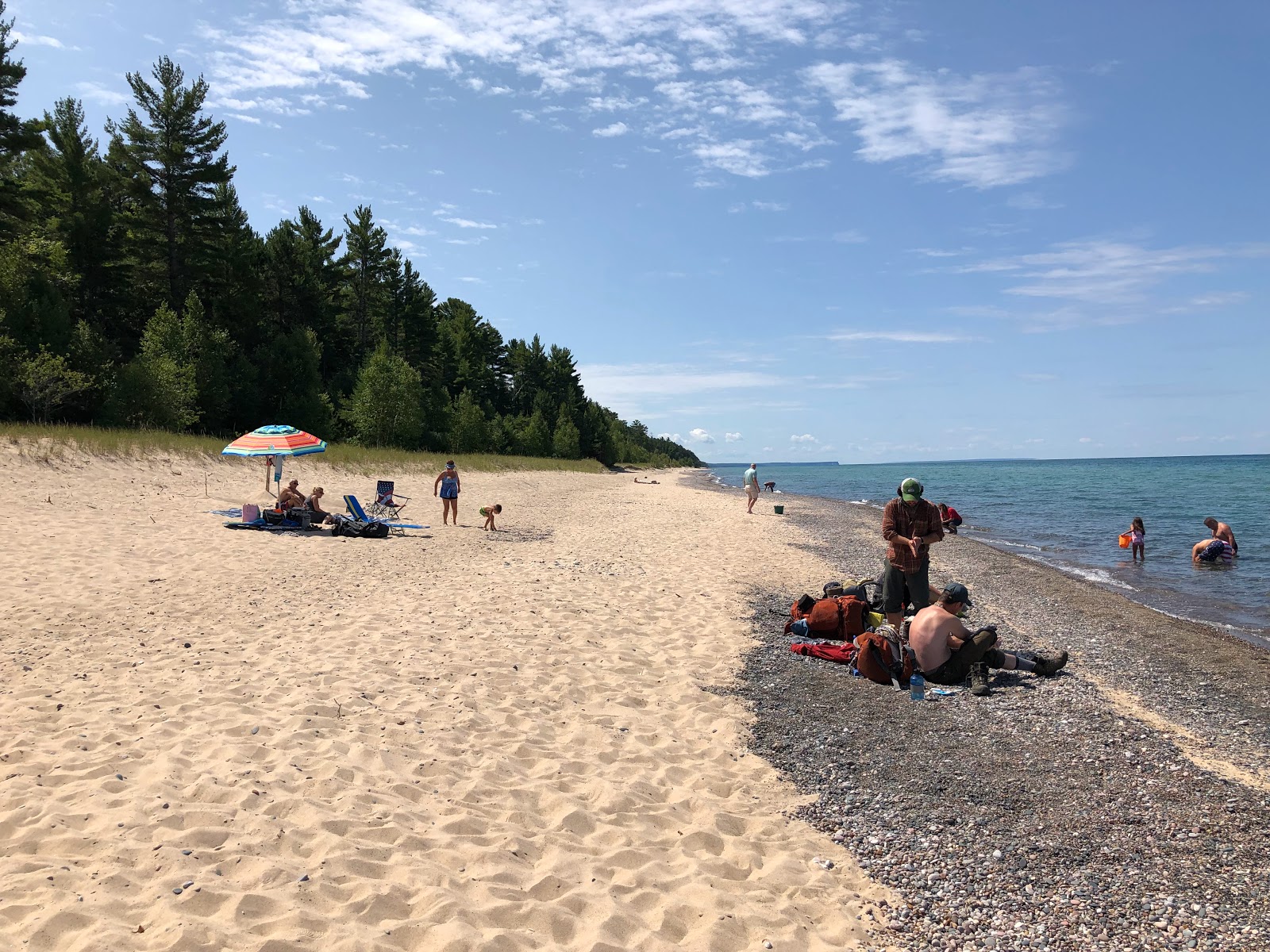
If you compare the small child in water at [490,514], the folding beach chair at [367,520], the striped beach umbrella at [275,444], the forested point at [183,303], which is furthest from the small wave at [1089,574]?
the forested point at [183,303]

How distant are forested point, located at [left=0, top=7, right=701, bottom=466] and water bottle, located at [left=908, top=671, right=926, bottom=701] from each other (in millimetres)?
31434

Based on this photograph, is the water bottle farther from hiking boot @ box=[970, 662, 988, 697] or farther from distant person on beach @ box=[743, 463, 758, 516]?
distant person on beach @ box=[743, 463, 758, 516]

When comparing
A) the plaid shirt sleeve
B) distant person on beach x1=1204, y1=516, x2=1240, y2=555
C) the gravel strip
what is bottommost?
the gravel strip

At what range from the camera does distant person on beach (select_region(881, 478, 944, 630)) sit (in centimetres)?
827

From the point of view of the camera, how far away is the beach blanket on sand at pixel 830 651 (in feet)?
27.4

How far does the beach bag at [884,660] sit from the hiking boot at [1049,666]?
1.74m

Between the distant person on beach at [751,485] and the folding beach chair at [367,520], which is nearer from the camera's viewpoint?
the folding beach chair at [367,520]

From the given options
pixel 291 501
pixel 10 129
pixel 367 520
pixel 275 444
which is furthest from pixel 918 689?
pixel 10 129

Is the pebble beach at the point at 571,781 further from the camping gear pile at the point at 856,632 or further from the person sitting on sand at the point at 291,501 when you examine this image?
the person sitting on sand at the point at 291,501

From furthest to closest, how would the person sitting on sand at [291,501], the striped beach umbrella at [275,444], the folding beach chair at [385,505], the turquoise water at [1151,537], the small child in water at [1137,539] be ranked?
the folding beach chair at [385,505], the small child in water at [1137,539], the person sitting on sand at [291,501], the striped beach umbrella at [275,444], the turquoise water at [1151,537]

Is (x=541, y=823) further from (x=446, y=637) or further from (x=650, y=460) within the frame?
(x=650, y=460)

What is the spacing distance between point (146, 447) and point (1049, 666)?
26.2 m

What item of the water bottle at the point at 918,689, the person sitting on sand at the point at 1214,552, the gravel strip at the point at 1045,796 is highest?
the person sitting on sand at the point at 1214,552

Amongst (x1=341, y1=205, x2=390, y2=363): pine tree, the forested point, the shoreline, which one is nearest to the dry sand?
the shoreline
